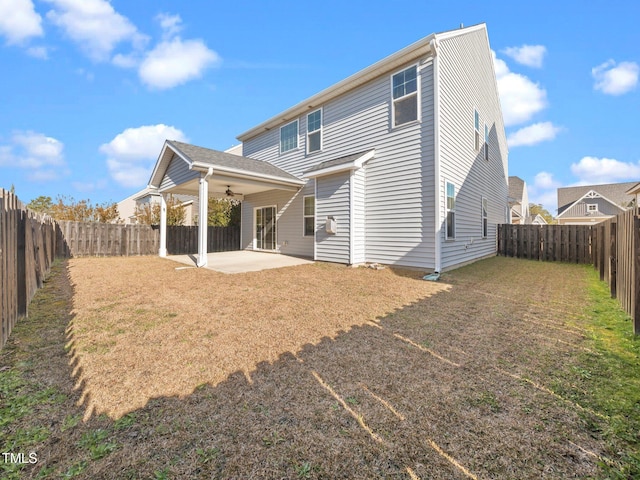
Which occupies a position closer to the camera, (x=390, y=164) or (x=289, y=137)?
(x=390, y=164)

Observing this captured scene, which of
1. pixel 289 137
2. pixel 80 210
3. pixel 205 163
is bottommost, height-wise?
pixel 80 210

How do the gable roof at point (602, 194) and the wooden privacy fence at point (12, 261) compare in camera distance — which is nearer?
the wooden privacy fence at point (12, 261)

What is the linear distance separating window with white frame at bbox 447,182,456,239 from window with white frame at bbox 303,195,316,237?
482 cm

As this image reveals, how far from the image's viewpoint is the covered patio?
863cm

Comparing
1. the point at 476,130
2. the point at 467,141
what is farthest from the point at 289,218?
the point at 476,130

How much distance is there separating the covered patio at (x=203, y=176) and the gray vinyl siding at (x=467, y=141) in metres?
5.44

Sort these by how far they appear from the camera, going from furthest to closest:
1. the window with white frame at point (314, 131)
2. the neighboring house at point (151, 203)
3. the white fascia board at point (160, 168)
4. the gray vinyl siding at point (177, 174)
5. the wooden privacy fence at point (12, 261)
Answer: the neighboring house at point (151, 203)
the window with white frame at point (314, 131)
the white fascia board at point (160, 168)
the gray vinyl siding at point (177, 174)
the wooden privacy fence at point (12, 261)

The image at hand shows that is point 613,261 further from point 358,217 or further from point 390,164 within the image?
point 358,217

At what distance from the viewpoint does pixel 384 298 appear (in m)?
5.33

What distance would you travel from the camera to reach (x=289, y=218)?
11844mm

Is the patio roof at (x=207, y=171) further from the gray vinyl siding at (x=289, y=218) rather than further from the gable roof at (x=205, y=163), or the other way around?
the gray vinyl siding at (x=289, y=218)

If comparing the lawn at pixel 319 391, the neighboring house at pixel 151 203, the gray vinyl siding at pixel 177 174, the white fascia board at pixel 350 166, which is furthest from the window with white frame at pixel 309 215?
the neighboring house at pixel 151 203

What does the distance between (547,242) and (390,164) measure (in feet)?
27.4

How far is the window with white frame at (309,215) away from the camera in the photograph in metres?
10.8
